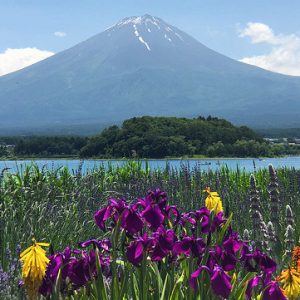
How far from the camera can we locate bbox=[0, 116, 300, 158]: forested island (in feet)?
152

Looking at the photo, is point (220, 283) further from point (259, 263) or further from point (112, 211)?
point (112, 211)

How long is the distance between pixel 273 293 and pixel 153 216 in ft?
2.57

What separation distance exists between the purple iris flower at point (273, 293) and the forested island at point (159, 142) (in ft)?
129

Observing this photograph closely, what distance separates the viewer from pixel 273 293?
309cm

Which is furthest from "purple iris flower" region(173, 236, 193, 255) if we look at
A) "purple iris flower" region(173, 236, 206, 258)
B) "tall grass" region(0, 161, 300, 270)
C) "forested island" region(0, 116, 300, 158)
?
"forested island" region(0, 116, 300, 158)

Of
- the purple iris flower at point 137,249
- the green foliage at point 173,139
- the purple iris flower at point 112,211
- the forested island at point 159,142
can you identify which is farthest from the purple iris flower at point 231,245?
the forested island at point 159,142

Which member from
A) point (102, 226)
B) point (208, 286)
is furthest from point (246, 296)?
point (102, 226)

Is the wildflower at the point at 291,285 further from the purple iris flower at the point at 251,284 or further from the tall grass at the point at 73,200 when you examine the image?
the tall grass at the point at 73,200

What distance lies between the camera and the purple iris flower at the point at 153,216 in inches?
136

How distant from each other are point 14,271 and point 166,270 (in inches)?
75.3

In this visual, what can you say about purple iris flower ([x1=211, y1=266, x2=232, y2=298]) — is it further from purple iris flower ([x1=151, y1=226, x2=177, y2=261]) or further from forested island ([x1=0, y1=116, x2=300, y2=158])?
forested island ([x1=0, y1=116, x2=300, y2=158])

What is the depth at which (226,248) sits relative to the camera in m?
3.34

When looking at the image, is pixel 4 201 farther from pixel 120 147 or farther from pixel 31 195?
pixel 120 147

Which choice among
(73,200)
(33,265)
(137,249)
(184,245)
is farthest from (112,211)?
(73,200)
